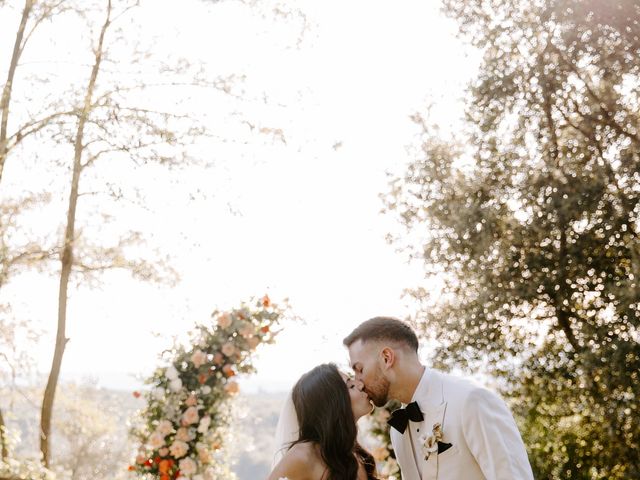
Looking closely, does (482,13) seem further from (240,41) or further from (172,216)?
(172,216)

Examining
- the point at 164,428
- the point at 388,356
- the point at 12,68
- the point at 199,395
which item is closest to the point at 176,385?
the point at 199,395

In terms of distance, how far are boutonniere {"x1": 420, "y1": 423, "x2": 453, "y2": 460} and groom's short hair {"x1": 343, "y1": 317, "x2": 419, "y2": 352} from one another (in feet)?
1.22

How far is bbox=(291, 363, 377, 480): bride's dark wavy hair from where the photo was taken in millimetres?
3373

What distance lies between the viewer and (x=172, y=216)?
7.41m

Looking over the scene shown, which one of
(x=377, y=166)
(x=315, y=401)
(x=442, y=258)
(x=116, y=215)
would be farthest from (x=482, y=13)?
(x=315, y=401)

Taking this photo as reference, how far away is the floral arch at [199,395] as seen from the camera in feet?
19.2

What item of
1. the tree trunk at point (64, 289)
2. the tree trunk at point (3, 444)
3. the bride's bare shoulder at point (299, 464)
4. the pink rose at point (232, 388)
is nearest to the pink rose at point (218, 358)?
the pink rose at point (232, 388)

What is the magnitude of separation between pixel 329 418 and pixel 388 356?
1.38 ft

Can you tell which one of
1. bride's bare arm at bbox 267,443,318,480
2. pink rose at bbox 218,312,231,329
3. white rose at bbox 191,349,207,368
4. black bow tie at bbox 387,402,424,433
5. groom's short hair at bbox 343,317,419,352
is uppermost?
pink rose at bbox 218,312,231,329

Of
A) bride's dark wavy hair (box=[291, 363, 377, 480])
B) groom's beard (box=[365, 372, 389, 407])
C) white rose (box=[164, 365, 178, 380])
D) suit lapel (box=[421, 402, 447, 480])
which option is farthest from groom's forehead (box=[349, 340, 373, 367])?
white rose (box=[164, 365, 178, 380])

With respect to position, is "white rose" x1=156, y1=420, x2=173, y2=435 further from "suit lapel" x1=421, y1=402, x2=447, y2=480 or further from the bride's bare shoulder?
"suit lapel" x1=421, y1=402, x2=447, y2=480

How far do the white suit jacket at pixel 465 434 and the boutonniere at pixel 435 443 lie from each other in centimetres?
1

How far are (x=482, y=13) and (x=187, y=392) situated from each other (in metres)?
4.71

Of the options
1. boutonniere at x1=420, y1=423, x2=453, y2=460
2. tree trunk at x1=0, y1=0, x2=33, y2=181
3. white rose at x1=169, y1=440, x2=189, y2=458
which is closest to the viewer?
boutonniere at x1=420, y1=423, x2=453, y2=460
